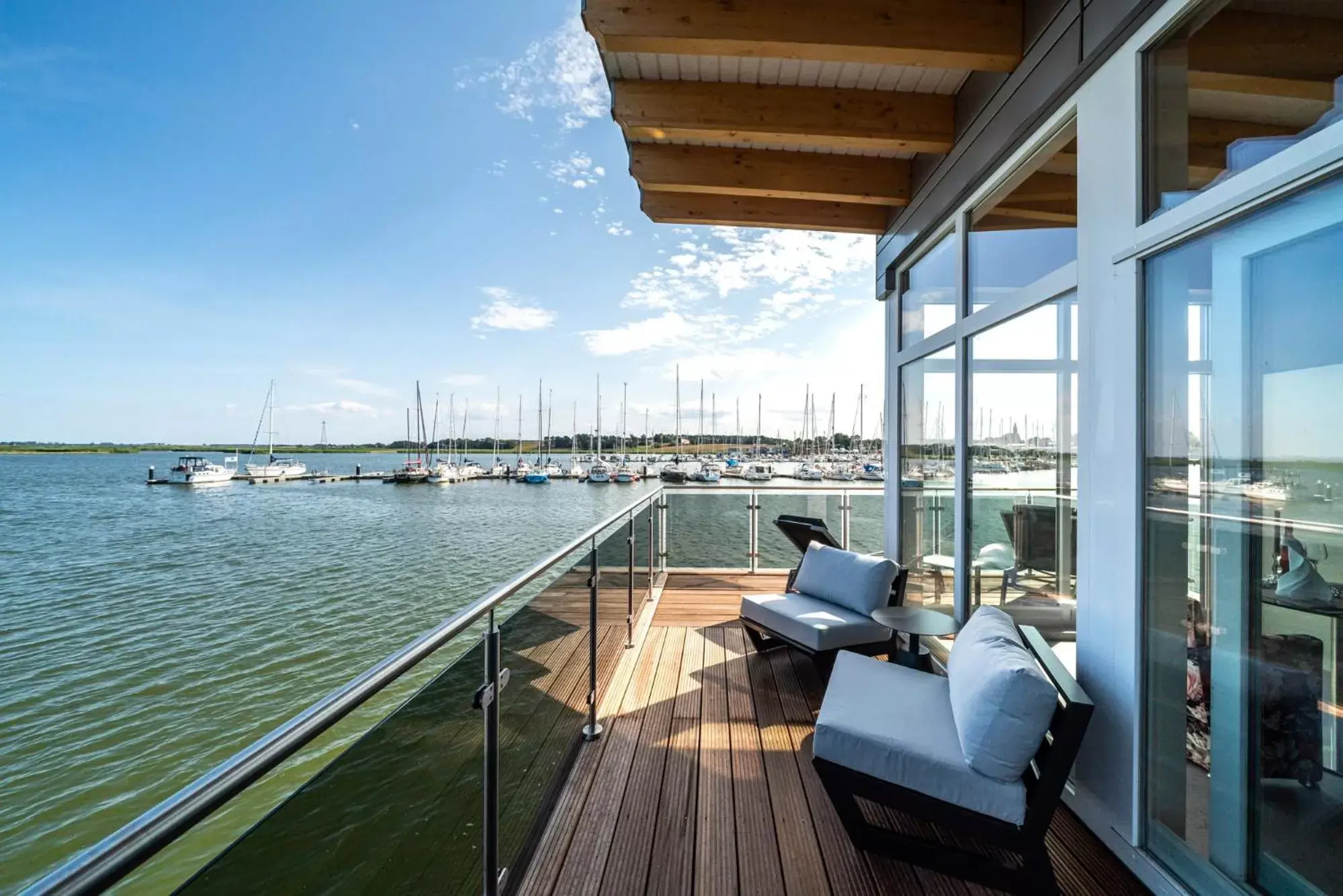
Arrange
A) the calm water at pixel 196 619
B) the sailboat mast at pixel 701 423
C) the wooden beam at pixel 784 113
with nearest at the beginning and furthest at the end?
the wooden beam at pixel 784 113 → the calm water at pixel 196 619 → the sailboat mast at pixel 701 423

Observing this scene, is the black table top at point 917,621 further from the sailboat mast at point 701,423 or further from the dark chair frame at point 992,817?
the sailboat mast at point 701,423

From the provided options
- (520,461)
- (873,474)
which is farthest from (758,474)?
(520,461)

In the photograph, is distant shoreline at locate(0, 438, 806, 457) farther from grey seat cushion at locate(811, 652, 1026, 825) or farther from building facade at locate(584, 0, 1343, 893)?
grey seat cushion at locate(811, 652, 1026, 825)

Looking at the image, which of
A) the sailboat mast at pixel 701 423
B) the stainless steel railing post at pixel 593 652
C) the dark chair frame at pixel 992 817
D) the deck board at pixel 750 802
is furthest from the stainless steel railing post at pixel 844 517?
the sailboat mast at pixel 701 423

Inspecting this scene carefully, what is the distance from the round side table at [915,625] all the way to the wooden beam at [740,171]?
2.73m

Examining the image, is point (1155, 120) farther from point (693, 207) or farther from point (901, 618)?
point (693, 207)

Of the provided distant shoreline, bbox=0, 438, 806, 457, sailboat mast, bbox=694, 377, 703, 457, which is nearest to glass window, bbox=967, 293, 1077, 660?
sailboat mast, bbox=694, 377, 703, 457

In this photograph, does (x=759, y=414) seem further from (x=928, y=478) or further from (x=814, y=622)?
(x=814, y=622)

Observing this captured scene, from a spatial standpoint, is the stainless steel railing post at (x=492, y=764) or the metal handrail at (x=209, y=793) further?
the stainless steel railing post at (x=492, y=764)

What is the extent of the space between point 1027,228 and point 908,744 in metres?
2.35

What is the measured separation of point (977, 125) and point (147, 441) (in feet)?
401

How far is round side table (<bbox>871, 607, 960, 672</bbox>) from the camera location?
2.93 meters

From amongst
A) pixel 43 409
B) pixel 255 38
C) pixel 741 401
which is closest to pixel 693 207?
pixel 255 38

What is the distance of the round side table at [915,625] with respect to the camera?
2.93 meters
